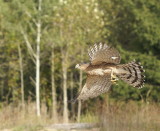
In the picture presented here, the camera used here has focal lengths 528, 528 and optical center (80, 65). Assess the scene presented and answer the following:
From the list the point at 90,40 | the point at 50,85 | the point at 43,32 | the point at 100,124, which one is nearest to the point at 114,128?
the point at 100,124

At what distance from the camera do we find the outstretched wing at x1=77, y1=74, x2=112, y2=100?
9367 millimetres

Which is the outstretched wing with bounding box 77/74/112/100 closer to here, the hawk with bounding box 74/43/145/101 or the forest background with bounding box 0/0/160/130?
the hawk with bounding box 74/43/145/101

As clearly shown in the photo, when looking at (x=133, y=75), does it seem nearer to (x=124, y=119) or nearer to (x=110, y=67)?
(x=110, y=67)

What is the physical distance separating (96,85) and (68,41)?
1667cm

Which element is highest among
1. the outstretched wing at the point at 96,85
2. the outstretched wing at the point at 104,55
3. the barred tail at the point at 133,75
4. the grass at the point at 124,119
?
the outstretched wing at the point at 104,55

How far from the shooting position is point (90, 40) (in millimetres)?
25344

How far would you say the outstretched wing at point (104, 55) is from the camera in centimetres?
898

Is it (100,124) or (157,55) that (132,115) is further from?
(157,55)

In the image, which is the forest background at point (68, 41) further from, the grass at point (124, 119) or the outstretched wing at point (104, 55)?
the outstretched wing at point (104, 55)

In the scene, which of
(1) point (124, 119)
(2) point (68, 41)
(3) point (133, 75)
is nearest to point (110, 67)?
(3) point (133, 75)

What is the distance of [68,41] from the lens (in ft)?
85.3

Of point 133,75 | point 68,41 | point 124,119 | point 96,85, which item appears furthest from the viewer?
point 68,41

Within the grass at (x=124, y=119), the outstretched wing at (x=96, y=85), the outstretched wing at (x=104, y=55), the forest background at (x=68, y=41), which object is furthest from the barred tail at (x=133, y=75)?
the forest background at (x=68, y=41)

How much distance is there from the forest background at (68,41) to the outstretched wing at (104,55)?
14.1m
